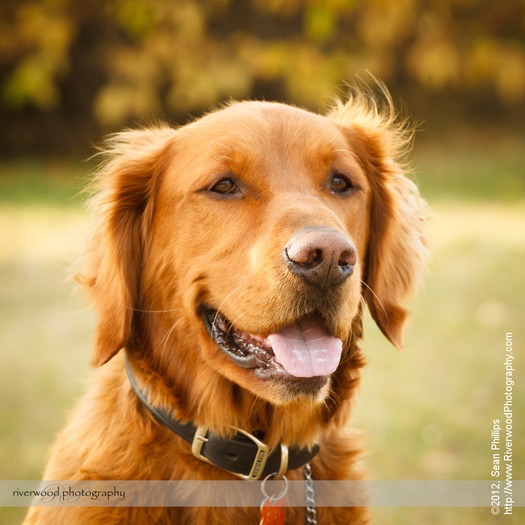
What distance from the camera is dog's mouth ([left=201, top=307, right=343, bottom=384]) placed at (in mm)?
2430

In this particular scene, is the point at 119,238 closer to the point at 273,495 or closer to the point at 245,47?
the point at 273,495

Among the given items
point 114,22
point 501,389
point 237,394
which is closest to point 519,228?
point 501,389

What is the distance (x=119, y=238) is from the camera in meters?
2.99

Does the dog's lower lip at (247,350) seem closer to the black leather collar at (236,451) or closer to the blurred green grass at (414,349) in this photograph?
the black leather collar at (236,451)

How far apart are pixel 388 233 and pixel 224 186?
932 mm

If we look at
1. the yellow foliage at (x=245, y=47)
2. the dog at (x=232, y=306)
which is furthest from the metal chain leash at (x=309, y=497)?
the yellow foliage at (x=245, y=47)

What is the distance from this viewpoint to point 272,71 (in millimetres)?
15711

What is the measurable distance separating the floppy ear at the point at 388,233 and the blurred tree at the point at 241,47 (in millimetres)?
12095

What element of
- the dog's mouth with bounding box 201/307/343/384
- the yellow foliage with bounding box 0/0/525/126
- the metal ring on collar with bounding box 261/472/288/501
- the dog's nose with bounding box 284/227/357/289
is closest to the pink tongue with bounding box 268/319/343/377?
the dog's mouth with bounding box 201/307/343/384

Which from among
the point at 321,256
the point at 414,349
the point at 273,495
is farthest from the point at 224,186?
the point at 414,349

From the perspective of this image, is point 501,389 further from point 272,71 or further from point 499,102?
point 499,102

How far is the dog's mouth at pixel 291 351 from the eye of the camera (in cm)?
243

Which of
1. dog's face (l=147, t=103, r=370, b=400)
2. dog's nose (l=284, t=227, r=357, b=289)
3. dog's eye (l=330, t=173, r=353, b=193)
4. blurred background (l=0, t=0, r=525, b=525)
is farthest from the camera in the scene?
blurred background (l=0, t=0, r=525, b=525)

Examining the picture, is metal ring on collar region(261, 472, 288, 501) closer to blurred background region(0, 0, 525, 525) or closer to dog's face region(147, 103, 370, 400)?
dog's face region(147, 103, 370, 400)
